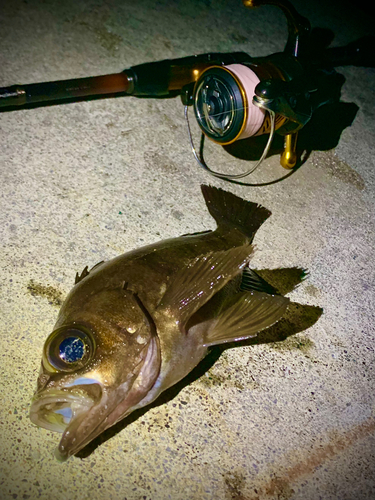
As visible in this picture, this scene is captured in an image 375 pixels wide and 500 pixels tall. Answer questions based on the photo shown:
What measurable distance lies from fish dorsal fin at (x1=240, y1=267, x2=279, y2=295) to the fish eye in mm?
1031

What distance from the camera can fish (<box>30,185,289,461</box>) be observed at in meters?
1.46

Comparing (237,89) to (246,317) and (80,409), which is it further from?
(80,409)

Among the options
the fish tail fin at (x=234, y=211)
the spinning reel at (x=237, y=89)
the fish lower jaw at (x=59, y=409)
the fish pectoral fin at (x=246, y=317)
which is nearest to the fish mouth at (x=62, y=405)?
the fish lower jaw at (x=59, y=409)

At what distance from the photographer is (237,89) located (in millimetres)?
2328

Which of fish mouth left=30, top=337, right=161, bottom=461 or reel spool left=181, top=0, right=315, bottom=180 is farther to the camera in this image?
reel spool left=181, top=0, right=315, bottom=180

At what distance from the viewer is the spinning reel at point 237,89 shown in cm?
233

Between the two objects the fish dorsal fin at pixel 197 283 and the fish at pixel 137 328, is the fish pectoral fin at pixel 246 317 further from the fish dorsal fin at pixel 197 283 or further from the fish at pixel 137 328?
the fish dorsal fin at pixel 197 283

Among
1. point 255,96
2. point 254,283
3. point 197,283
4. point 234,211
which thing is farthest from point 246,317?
point 255,96

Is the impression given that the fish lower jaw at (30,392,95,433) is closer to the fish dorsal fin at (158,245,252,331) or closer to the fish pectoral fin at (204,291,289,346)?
the fish dorsal fin at (158,245,252,331)

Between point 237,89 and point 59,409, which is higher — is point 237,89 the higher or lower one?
the higher one

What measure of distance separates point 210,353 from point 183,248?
63 cm

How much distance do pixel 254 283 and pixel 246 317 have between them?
1.58 feet

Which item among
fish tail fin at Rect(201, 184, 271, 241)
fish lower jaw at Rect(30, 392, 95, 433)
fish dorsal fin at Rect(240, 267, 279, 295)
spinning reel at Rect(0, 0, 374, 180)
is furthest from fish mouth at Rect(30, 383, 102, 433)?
spinning reel at Rect(0, 0, 374, 180)

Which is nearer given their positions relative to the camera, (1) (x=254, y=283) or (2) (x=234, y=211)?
(1) (x=254, y=283)
